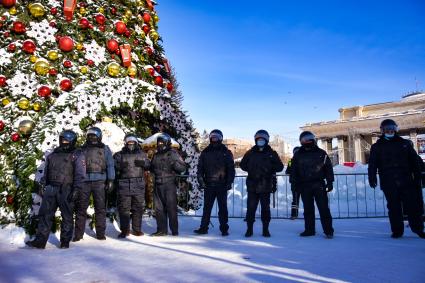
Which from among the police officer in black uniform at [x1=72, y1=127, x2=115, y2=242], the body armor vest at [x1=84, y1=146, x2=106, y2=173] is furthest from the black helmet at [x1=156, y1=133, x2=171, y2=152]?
the body armor vest at [x1=84, y1=146, x2=106, y2=173]

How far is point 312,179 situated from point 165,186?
277cm

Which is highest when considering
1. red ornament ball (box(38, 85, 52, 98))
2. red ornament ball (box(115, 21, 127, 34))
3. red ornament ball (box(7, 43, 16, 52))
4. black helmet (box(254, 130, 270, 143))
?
red ornament ball (box(115, 21, 127, 34))

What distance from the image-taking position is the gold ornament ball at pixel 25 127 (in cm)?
664

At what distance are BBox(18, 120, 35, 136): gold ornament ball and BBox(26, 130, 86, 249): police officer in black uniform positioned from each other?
4.77 ft

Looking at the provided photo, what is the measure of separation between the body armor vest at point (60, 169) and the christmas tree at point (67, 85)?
606 mm

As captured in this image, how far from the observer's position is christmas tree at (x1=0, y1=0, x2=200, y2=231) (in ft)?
21.0

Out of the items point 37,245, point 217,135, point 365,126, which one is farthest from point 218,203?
point 365,126

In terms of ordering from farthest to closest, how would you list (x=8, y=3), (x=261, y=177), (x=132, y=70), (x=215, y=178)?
(x=132, y=70) < (x=8, y=3) < (x=215, y=178) < (x=261, y=177)

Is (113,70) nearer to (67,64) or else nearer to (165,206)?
(67,64)

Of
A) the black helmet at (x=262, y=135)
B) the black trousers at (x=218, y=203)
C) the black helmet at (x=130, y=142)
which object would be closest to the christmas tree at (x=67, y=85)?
the black helmet at (x=130, y=142)

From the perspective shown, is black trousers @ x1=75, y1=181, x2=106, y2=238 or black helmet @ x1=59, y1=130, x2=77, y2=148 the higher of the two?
black helmet @ x1=59, y1=130, x2=77, y2=148

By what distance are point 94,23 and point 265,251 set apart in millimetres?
6459

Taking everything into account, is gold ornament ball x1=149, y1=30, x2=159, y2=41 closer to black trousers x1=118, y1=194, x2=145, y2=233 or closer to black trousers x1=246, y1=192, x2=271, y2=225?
black trousers x1=118, y1=194, x2=145, y2=233

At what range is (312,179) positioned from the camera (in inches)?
248
